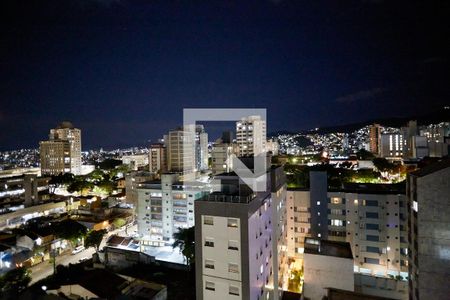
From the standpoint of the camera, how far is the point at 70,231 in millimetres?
20547

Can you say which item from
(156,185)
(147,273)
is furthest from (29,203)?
(147,273)

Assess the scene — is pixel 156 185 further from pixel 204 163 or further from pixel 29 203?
pixel 204 163

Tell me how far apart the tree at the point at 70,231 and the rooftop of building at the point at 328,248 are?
56.7ft

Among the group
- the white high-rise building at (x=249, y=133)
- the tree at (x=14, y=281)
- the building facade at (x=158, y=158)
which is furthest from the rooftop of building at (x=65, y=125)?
the tree at (x=14, y=281)

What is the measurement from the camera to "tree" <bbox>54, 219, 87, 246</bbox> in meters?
20.3

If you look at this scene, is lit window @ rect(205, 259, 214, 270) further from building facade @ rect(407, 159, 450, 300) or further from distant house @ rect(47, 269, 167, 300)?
building facade @ rect(407, 159, 450, 300)

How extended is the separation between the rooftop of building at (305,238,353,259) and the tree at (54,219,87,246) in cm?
1729

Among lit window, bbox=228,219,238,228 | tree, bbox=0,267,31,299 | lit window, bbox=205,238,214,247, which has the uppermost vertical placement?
lit window, bbox=228,219,238,228

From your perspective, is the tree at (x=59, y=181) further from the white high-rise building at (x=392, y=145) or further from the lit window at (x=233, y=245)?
the white high-rise building at (x=392, y=145)

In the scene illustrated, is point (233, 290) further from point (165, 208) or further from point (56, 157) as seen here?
Answer: point (56, 157)

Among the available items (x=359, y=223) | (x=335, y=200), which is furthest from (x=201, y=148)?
(x=359, y=223)

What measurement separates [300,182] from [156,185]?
634 inches

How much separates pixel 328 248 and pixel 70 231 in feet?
62.1

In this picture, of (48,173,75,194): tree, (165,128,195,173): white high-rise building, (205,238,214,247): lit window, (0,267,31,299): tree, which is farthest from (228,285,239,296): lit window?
(165,128,195,173): white high-rise building
